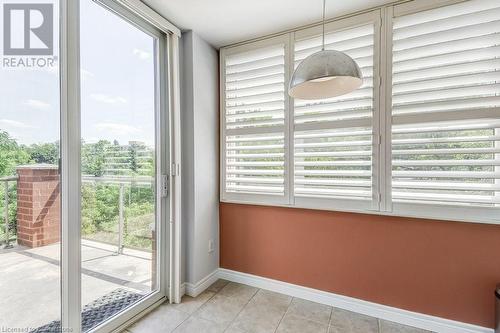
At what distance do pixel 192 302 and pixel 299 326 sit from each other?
0.98 m

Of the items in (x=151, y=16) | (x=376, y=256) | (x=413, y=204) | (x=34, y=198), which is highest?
(x=151, y=16)

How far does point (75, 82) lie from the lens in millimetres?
1541

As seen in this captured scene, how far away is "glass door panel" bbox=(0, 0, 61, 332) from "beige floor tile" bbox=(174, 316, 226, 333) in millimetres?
828

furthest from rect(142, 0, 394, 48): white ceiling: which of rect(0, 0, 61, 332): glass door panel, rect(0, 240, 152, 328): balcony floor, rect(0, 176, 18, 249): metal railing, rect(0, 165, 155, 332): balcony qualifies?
rect(0, 240, 152, 328): balcony floor

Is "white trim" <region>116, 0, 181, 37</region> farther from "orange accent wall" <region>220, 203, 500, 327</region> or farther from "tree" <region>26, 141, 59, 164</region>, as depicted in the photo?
"orange accent wall" <region>220, 203, 500, 327</region>

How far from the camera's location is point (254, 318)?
1989 mm

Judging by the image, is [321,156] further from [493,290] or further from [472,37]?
[493,290]

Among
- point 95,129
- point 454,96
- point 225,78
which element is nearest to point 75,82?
point 95,129

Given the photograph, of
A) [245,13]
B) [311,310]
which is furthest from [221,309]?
[245,13]

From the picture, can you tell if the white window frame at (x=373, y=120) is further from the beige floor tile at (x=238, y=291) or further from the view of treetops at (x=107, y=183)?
the view of treetops at (x=107, y=183)

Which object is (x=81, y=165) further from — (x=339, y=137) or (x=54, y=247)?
(x=339, y=137)

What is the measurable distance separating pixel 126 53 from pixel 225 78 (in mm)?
1000

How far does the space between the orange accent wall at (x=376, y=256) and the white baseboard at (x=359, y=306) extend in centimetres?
4

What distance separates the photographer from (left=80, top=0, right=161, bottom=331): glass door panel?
1.66 metres
